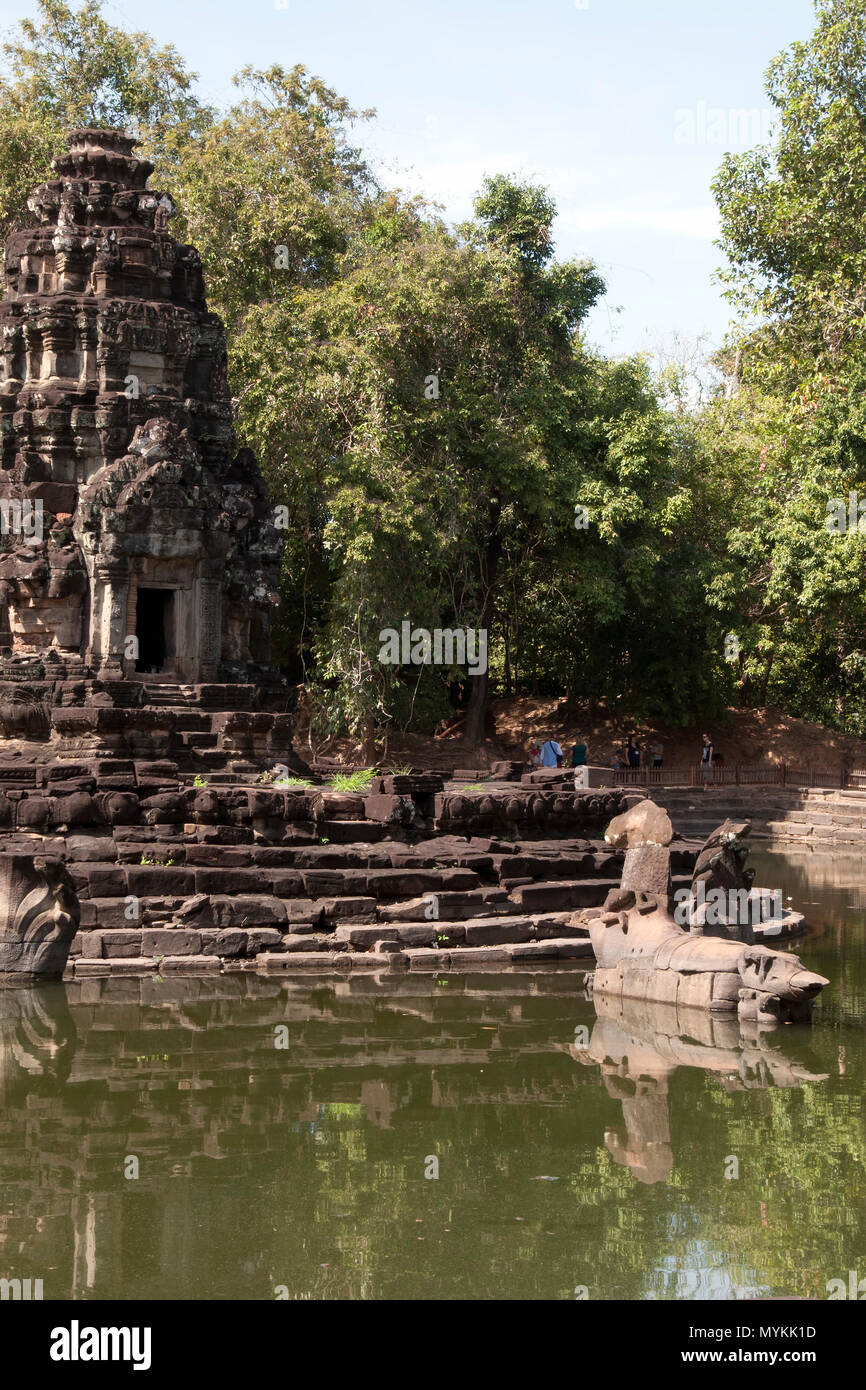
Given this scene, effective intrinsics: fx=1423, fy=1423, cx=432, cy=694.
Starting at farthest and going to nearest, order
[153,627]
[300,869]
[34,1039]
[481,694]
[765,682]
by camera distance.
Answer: [765,682] < [481,694] < [153,627] < [300,869] < [34,1039]

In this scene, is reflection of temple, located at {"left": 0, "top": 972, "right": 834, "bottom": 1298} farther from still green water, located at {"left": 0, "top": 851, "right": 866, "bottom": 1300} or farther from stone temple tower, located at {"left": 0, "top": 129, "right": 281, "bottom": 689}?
stone temple tower, located at {"left": 0, "top": 129, "right": 281, "bottom": 689}

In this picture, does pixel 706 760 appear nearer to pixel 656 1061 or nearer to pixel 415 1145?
pixel 656 1061

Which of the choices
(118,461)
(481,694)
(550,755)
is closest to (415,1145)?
(118,461)

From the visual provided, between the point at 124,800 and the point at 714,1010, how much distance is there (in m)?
6.26

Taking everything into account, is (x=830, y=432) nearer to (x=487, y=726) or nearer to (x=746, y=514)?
(x=746, y=514)

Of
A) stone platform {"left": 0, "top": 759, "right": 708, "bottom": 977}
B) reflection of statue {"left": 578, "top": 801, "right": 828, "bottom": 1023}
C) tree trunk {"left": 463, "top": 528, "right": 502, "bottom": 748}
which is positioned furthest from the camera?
tree trunk {"left": 463, "top": 528, "right": 502, "bottom": 748}

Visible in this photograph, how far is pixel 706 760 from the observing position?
2784 centimetres

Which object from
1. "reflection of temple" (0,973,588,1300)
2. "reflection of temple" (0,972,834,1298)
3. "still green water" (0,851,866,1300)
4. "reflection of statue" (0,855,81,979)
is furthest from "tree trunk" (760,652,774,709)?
"reflection of statue" (0,855,81,979)

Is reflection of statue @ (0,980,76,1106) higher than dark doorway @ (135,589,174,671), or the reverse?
dark doorway @ (135,589,174,671)

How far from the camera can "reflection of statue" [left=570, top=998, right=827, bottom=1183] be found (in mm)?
7297

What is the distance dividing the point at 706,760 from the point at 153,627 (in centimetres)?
1308

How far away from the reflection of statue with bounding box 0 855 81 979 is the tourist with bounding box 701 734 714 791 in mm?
17028

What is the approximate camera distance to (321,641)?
27.3 metres

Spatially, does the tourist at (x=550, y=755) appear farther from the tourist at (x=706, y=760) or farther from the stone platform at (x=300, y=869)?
the stone platform at (x=300, y=869)
